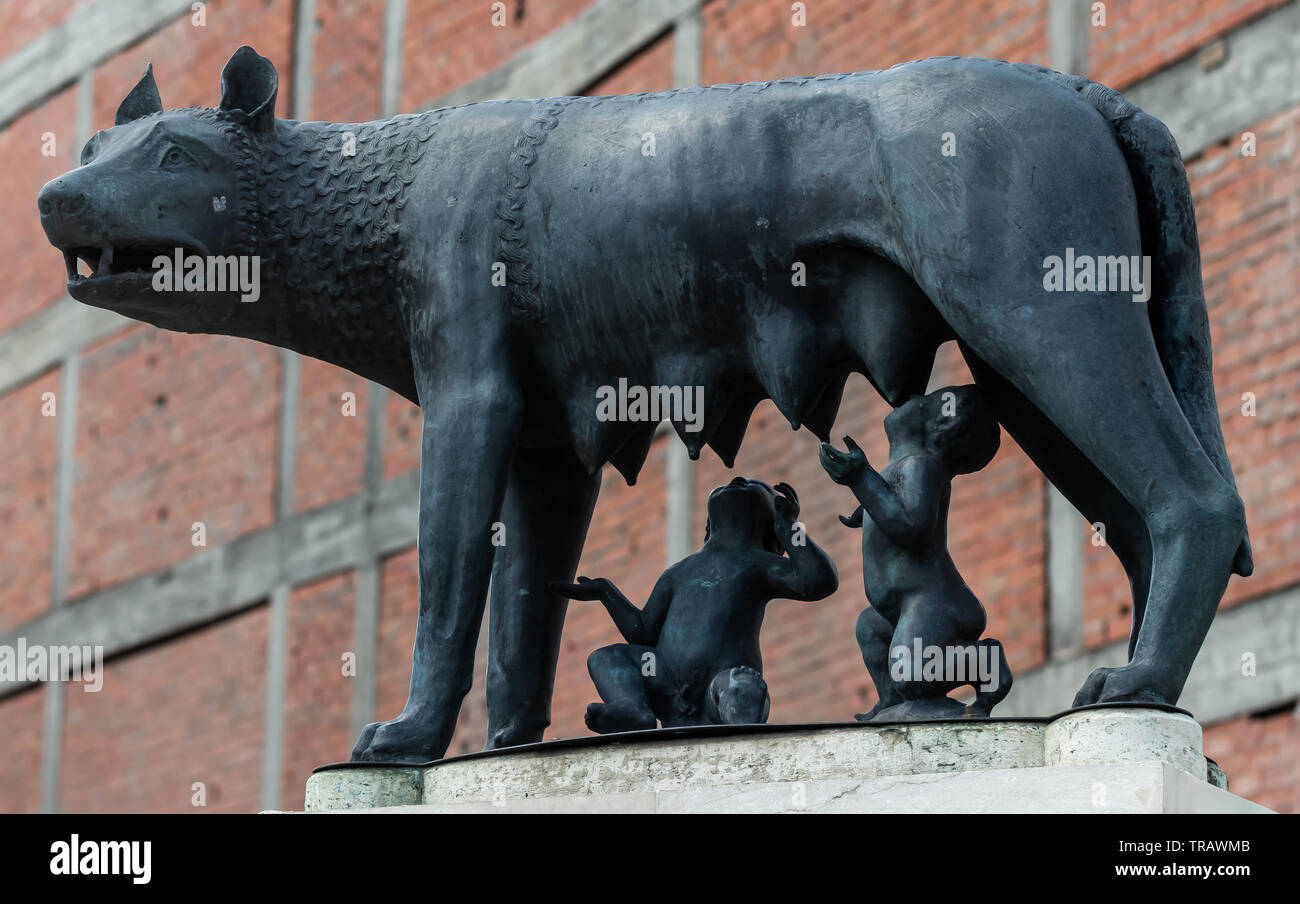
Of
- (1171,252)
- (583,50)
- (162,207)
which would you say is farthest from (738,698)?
(583,50)

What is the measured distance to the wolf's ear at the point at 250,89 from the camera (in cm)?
641

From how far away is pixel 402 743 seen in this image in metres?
5.88

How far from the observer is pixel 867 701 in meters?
12.8

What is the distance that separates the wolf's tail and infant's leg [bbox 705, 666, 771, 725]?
116 centimetres

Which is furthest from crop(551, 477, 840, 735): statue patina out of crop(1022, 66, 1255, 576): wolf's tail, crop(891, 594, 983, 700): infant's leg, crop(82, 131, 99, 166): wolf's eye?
crop(82, 131, 99, 166): wolf's eye

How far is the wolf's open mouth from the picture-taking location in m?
6.28

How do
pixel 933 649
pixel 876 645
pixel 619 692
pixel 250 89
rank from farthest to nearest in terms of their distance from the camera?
pixel 250 89 < pixel 619 692 < pixel 876 645 < pixel 933 649

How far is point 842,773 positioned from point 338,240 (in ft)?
6.22

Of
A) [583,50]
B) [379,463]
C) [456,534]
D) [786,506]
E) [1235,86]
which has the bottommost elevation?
[456,534]

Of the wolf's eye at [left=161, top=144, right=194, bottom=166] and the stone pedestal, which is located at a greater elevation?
the wolf's eye at [left=161, top=144, right=194, bottom=166]

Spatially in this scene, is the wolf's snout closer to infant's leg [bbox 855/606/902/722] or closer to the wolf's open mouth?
the wolf's open mouth

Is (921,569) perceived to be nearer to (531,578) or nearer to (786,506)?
(786,506)
